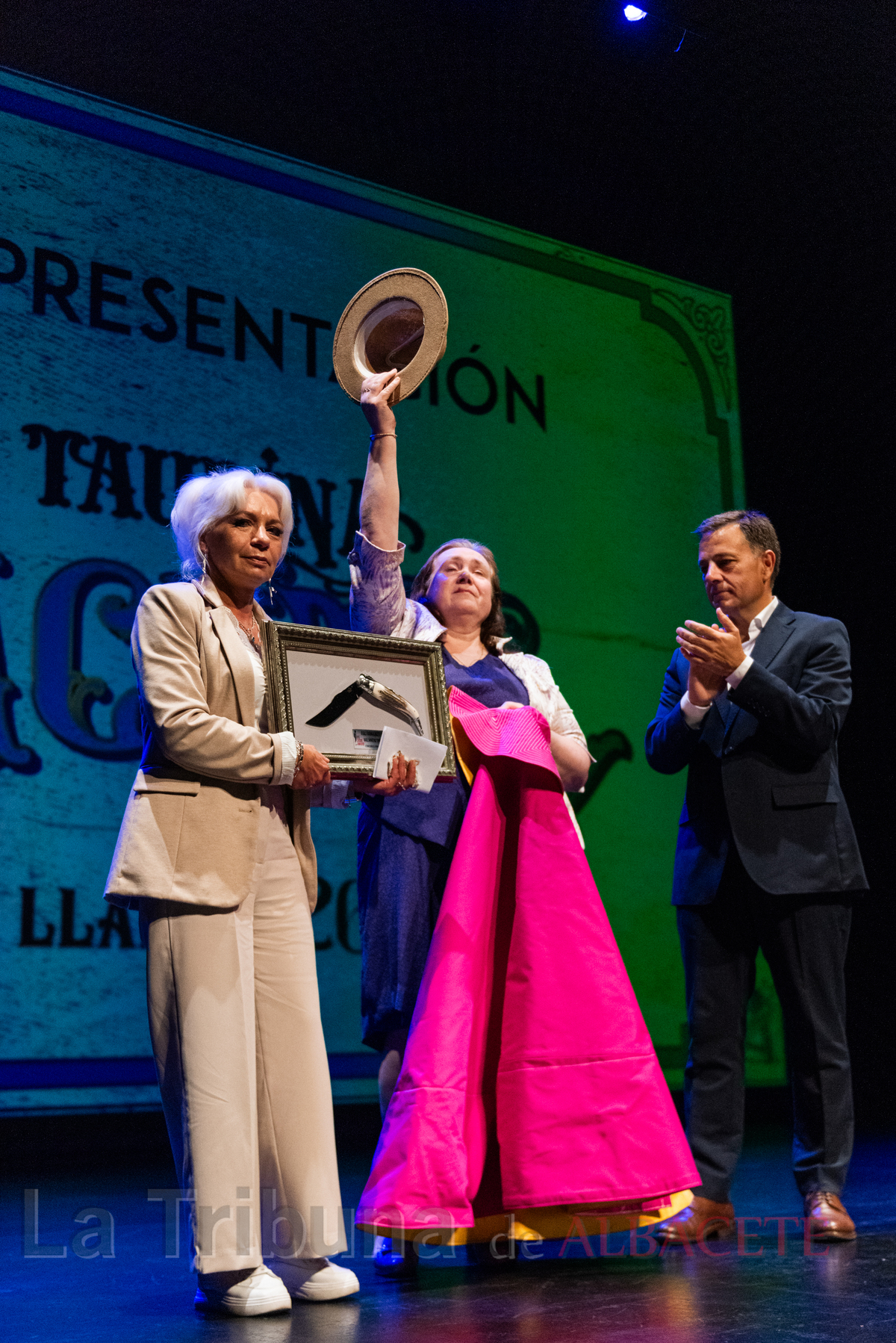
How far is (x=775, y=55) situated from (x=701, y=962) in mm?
3369

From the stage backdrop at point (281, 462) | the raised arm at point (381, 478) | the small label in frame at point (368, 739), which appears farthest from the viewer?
the stage backdrop at point (281, 462)

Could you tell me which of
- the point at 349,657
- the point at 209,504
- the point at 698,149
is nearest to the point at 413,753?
the point at 349,657

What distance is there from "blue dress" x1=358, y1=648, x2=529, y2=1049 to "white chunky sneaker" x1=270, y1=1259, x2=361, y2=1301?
43cm

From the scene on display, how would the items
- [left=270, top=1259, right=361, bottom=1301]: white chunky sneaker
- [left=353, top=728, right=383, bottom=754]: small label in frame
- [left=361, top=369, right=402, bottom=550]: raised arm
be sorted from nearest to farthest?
[left=270, top=1259, right=361, bottom=1301]: white chunky sneaker → [left=353, top=728, right=383, bottom=754]: small label in frame → [left=361, top=369, right=402, bottom=550]: raised arm

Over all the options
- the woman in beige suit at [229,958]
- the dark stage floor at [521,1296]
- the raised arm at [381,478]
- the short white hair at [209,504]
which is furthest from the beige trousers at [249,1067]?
the raised arm at [381,478]

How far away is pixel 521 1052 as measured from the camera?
89.7 inches

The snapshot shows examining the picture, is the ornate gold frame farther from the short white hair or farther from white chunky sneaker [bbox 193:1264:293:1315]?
white chunky sneaker [bbox 193:1264:293:1315]

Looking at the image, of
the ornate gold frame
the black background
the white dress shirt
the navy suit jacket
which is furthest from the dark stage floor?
the black background

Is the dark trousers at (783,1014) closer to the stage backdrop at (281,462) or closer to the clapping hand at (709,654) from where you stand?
the clapping hand at (709,654)

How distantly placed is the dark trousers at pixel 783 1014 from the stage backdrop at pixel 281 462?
1733mm

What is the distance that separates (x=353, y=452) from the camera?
A: 178 inches

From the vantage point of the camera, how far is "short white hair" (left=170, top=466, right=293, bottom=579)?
2195 mm

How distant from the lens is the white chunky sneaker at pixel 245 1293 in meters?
1.92

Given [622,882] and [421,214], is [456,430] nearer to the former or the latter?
[421,214]
